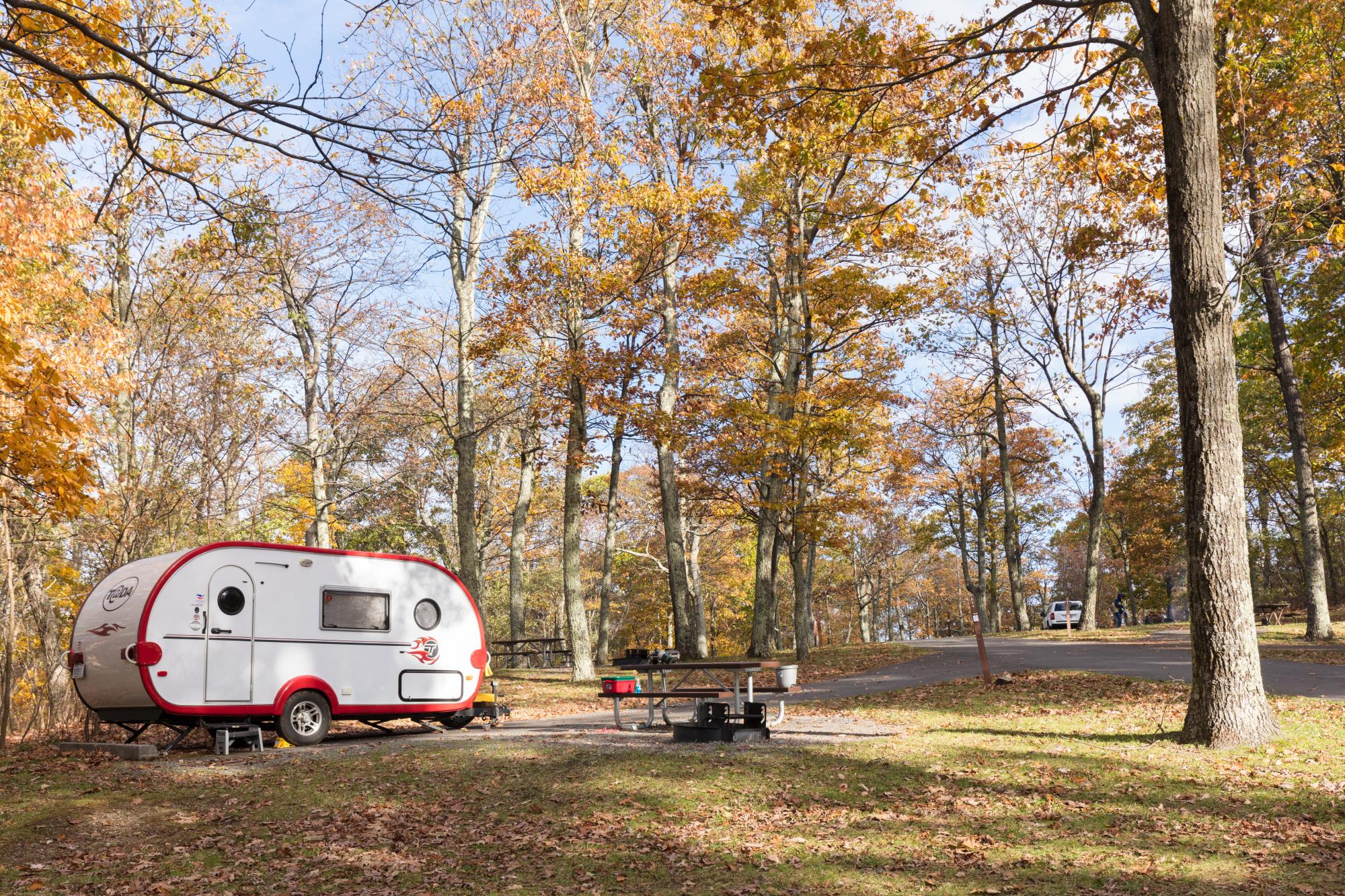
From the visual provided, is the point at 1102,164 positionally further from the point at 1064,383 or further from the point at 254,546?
the point at 1064,383

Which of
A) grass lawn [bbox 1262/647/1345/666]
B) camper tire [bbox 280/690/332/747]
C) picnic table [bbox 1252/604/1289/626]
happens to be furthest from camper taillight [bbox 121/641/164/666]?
picnic table [bbox 1252/604/1289/626]

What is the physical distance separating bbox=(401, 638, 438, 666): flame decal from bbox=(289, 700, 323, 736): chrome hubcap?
54.2 inches

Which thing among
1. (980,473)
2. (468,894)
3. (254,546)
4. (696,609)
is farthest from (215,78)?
(980,473)

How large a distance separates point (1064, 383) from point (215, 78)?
97.6ft

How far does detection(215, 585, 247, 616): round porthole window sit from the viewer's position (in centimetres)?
1164

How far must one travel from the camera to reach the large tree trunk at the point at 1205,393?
8852 millimetres

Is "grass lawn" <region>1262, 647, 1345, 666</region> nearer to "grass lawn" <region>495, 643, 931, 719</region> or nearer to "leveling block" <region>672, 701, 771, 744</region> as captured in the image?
"grass lawn" <region>495, 643, 931, 719</region>

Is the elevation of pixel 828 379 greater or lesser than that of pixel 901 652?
greater

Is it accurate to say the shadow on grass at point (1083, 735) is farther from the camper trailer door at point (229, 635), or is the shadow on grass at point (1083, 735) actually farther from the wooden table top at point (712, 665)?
the camper trailer door at point (229, 635)

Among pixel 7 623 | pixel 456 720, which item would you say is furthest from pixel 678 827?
pixel 7 623

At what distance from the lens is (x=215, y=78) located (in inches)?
223

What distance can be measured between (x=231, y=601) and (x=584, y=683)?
9.60 metres

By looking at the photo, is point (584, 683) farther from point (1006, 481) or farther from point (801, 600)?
point (1006, 481)

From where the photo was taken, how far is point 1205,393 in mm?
9203
